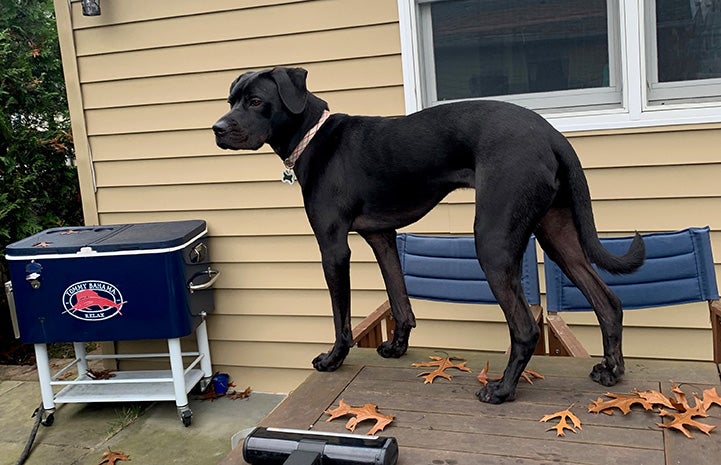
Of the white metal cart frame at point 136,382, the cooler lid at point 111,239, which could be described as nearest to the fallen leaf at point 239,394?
the white metal cart frame at point 136,382

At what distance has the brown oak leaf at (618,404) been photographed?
1.74 m

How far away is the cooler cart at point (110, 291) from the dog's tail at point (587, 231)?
6.87 feet

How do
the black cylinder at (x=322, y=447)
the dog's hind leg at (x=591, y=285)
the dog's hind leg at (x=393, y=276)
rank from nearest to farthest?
the black cylinder at (x=322, y=447), the dog's hind leg at (x=591, y=285), the dog's hind leg at (x=393, y=276)

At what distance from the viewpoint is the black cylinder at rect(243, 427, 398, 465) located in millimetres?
1537

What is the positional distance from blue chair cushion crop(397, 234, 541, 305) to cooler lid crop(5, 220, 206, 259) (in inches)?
45.8

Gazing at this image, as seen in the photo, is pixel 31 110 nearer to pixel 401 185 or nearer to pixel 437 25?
pixel 437 25

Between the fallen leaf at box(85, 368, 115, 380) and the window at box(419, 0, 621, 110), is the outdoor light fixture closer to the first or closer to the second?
the window at box(419, 0, 621, 110)

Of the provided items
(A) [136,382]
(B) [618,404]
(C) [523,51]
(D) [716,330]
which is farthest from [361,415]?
(A) [136,382]

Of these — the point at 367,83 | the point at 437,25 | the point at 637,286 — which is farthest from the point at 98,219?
the point at 637,286

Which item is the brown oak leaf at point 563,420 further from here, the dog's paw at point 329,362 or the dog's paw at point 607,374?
the dog's paw at point 329,362

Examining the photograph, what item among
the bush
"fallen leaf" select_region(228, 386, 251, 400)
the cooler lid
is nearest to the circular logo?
the cooler lid

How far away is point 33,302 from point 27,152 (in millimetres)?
1750

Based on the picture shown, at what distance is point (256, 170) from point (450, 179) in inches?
75.1

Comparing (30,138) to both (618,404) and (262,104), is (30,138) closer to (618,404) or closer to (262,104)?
(262,104)
